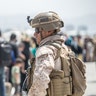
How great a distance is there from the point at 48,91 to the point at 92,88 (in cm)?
1009

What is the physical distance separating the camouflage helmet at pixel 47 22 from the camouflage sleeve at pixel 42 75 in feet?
1.12

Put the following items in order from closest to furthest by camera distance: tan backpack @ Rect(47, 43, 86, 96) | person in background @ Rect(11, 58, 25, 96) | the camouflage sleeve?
the camouflage sleeve, tan backpack @ Rect(47, 43, 86, 96), person in background @ Rect(11, 58, 25, 96)

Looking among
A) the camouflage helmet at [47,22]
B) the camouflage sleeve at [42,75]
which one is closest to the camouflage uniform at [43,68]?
the camouflage sleeve at [42,75]

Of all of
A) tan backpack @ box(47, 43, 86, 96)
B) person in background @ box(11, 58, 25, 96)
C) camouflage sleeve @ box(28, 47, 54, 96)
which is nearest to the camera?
camouflage sleeve @ box(28, 47, 54, 96)

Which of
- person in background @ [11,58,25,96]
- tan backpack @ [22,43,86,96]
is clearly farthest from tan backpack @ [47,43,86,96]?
person in background @ [11,58,25,96]

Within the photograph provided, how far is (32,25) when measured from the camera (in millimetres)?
5668

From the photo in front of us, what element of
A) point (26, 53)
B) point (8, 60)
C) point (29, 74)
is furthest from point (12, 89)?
point (29, 74)

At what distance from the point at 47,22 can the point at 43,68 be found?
0.54m

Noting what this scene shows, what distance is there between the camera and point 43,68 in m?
5.34

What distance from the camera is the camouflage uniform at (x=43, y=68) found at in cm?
532

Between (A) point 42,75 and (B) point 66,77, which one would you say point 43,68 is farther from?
(B) point 66,77

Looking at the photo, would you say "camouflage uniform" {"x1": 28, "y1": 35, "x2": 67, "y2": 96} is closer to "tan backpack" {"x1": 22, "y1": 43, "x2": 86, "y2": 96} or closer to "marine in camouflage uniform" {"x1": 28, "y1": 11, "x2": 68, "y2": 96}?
"marine in camouflage uniform" {"x1": 28, "y1": 11, "x2": 68, "y2": 96}

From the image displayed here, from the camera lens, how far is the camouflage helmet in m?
5.58

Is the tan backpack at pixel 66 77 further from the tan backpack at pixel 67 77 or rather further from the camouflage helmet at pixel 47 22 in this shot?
the camouflage helmet at pixel 47 22
